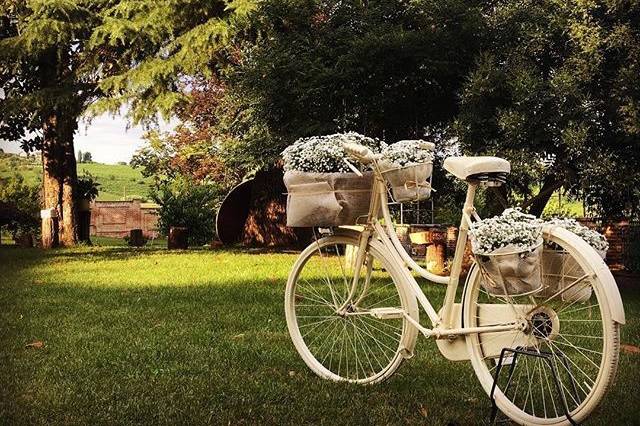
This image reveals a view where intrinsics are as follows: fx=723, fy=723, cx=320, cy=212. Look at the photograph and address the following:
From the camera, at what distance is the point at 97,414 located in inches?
113

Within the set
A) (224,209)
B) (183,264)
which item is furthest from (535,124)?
(224,209)

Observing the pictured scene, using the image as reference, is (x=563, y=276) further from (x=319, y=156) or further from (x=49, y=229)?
(x=49, y=229)

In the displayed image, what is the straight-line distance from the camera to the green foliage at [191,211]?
53.5 ft

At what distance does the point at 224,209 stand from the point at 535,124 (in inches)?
342

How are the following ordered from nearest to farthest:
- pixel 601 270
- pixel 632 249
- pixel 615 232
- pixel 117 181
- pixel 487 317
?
1. pixel 601 270
2. pixel 487 317
3. pixel 632 249
4. pixel 615 232
5. pixel 117 181

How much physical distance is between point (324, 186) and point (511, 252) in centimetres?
105

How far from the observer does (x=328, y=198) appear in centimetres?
329

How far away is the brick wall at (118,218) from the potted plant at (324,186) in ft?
56.5

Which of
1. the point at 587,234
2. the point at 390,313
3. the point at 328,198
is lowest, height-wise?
the point at 390,313

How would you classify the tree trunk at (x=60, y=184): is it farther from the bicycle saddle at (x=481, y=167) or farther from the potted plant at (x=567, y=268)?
the potted plant at (x=567, y=268)

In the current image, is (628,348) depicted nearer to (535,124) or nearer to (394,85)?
(535,124)

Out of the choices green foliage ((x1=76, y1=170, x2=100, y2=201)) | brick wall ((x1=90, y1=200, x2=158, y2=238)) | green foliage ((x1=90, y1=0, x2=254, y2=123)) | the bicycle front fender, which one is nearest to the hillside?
brick wall ((x1=90, y1=200, x2=158, y2=238))

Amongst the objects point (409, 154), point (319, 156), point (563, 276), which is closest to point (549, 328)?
point (563, 276)

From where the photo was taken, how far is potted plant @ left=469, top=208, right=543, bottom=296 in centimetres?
251
